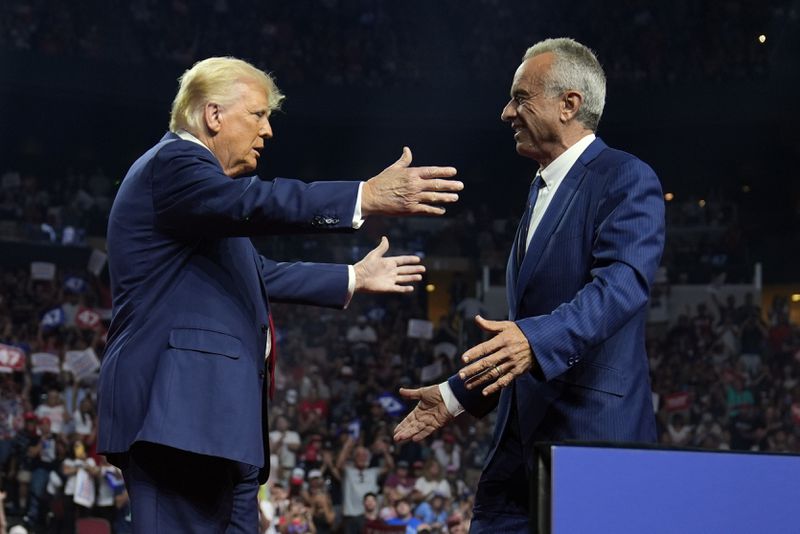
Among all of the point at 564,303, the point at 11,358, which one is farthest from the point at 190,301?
the point at 11,358

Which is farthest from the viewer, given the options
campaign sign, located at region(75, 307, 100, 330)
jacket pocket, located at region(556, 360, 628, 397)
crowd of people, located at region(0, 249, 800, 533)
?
campaign sign, located at region(75, 307, 100, 330)

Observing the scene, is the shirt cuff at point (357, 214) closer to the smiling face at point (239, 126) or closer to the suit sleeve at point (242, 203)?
the suit sleeve at point (242, 203)

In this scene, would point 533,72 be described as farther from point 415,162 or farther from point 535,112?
point 415,162

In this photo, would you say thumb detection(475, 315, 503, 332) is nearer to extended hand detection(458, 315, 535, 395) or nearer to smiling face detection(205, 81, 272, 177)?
extended hand detection(458, 315, 535, 395)

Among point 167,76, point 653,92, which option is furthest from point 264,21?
point 653,92

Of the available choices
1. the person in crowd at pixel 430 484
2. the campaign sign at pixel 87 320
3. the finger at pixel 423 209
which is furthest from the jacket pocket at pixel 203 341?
the campaign sign at pixel 87 320

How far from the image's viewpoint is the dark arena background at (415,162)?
397 inches

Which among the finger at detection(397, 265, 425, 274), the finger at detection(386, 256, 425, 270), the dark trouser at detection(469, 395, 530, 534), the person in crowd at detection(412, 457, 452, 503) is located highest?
the finger at detection(386, 256, 425, 270)

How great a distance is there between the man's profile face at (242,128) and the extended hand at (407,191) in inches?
14.9

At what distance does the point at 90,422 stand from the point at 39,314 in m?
2.26

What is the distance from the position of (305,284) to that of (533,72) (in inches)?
32.1

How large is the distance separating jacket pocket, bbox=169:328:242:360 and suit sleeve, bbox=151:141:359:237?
0.21m

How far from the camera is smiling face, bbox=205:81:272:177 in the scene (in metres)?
2.45

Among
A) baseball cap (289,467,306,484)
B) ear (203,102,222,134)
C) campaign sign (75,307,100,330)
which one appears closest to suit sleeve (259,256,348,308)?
ear (203,102,222,134)
